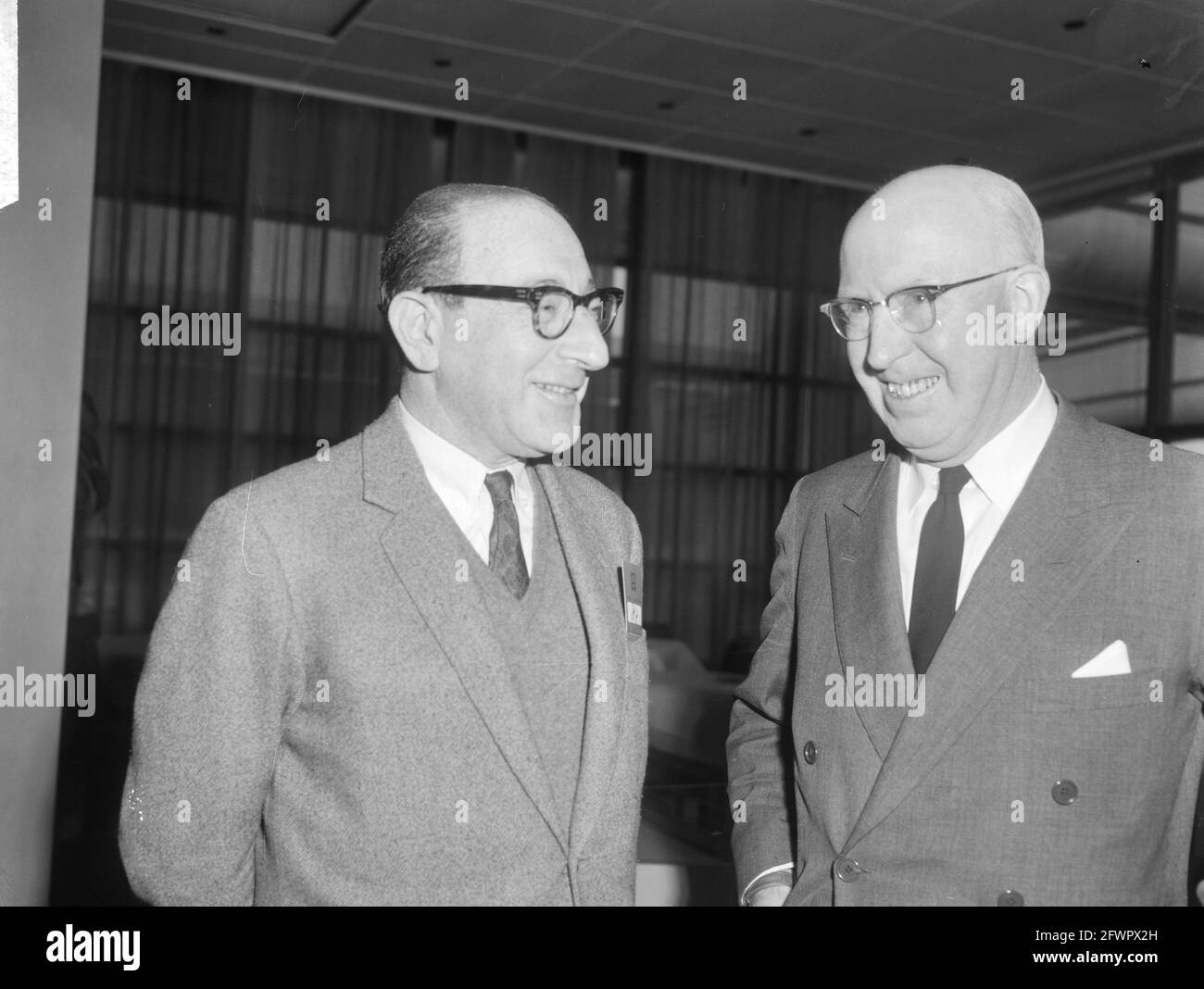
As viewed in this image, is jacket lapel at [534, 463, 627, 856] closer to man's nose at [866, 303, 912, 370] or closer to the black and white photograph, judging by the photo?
the black and white photograph

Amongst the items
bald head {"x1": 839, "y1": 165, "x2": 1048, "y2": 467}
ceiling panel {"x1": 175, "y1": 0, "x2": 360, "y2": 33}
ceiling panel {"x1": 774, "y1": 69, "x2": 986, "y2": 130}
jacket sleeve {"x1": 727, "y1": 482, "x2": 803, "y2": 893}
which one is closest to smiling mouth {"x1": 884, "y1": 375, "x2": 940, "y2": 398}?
bald head {"x1": 839, "y1": 165, "x2": 1048, "y2": 467}

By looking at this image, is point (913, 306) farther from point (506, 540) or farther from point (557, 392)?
point (506, 540)

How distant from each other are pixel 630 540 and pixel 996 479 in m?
0.55

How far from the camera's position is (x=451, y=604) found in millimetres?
1450

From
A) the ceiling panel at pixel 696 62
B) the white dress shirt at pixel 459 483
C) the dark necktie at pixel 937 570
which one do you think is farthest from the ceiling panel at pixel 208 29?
the dark necktie at pixel 937 570

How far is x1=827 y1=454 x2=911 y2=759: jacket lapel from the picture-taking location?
148 centimetres

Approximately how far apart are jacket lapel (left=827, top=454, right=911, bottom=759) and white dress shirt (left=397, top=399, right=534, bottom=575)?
471mm

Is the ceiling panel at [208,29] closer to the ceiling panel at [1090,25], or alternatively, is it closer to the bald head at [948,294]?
the bald head at [948,294]

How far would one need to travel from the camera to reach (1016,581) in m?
1.44

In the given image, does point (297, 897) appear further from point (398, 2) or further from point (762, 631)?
point (398, 2)

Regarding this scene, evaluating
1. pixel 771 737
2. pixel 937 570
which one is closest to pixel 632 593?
pixel 771 737
